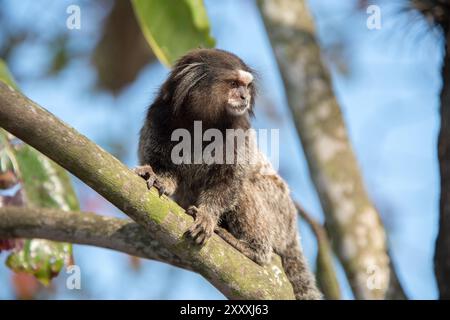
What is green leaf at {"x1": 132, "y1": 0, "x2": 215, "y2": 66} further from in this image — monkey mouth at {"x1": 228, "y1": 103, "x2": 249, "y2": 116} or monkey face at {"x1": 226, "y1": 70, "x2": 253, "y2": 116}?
monkey mouth at {"x1": 228, "y1": 103, "x2": 249, "y2": 116}

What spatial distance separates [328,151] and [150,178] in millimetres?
1852

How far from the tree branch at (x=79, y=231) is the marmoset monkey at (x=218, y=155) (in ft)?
1.30

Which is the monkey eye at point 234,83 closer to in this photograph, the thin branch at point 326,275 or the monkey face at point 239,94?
the monkey face at point 239,94

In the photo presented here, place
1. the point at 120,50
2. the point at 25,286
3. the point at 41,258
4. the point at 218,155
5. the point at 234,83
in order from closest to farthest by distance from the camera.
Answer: the point at 218,155
the point at 234,83
the point at 41,258
the point at 25,286
the point at 120,50

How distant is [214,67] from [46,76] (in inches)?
239

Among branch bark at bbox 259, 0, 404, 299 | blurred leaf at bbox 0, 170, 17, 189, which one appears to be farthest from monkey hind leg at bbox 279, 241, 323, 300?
blurred leaf at bbox 0, 170, 17, 189

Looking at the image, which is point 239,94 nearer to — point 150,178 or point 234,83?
point 234,83

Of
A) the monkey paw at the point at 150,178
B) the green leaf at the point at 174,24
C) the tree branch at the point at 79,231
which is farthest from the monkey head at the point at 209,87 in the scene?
the tree branch at the point at 79,231

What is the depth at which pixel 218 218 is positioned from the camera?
14.5ft

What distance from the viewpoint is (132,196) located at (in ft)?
11.7

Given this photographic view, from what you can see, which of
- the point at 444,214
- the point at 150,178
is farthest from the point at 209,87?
the point at 444,214
